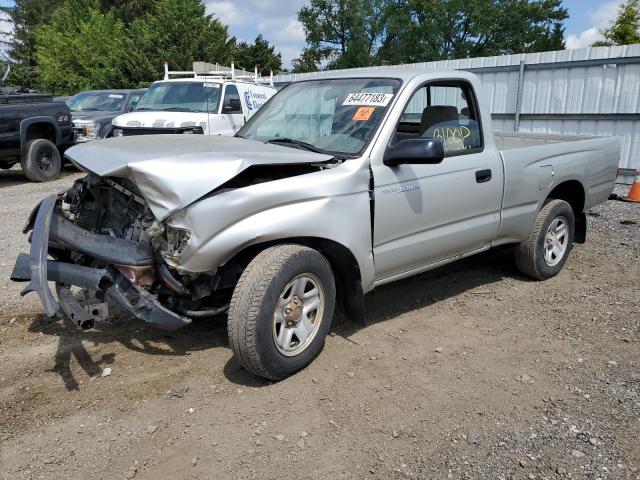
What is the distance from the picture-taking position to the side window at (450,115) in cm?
450

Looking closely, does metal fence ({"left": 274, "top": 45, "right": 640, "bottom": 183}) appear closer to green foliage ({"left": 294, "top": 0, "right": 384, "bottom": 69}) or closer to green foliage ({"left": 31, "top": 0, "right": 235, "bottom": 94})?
green foliage ({"left": 31, "top": 0, "right": 235, "bottom": 94})

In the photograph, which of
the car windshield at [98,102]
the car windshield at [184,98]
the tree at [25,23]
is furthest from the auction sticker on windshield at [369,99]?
the tree at [25,23]

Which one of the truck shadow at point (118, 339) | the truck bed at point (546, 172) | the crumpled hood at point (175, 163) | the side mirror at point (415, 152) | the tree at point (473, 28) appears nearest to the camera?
the crumpled hood at point (175, 163)

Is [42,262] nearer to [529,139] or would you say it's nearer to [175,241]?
[175,241]

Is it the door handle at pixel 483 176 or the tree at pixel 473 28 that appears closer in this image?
the door handle at pixel 483 176

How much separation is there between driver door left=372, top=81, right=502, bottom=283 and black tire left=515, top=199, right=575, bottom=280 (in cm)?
65

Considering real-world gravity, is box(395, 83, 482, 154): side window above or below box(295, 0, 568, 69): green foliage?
below

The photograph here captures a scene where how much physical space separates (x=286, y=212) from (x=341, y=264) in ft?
2.18

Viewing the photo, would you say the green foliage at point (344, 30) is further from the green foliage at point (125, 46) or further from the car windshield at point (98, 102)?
the car windshield at point (98, 102)

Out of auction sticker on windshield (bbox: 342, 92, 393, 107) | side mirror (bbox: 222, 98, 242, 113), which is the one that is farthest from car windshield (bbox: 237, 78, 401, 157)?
side mirror (bbox: 222, 98, 242, 113)

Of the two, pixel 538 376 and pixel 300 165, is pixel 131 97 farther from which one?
pixel 538 376

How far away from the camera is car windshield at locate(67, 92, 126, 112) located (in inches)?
558

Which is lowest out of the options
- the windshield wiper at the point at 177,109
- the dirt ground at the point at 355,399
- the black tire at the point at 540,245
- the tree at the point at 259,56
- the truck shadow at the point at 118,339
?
the dirt ground at the point at 355,399

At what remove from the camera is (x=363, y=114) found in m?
3.98
